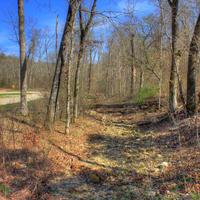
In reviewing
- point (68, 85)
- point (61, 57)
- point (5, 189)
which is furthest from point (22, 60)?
point (5, 189)

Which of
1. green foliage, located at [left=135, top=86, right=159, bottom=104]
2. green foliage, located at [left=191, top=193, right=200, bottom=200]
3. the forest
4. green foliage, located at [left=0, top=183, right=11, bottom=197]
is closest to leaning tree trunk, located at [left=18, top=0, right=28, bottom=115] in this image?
the forest

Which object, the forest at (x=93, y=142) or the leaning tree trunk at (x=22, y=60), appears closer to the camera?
the forest at (x=93, y=142)

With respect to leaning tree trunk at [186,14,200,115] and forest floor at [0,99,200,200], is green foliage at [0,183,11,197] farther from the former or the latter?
leaning tree trunk at [186,14,200,115]

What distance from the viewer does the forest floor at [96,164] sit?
4.85 meters

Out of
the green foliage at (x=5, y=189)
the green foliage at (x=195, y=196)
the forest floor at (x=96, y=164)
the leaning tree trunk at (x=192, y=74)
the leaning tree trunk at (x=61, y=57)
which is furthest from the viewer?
the leaning tree trunk at (x=192, y=74)

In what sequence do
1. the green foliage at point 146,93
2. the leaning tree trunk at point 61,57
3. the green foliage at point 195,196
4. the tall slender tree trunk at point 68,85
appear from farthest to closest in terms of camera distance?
the green foliage at point 146,93, the leaning tree trunk at point 61,57, the tall slender tree trunk at point 68,85, the green foliage at point 195,196

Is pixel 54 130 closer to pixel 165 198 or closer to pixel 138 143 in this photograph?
pixel 138 143

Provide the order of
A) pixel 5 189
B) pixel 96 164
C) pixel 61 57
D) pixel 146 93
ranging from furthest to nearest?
pixel 146 93
pixel 61 57
pixel 96 164
pixel 5 189

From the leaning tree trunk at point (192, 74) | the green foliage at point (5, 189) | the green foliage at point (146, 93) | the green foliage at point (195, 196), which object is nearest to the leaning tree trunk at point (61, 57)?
the green foliage at point (5, 189)

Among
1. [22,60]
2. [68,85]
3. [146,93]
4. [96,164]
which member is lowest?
[96,164]

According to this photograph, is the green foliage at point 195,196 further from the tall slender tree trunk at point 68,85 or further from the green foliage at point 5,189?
the tall slender tree trunk at point 68,85

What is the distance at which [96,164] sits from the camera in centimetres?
672

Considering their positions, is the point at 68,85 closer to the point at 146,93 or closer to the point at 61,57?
the point at 61,57

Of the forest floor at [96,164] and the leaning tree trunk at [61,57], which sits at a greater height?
the leaning tree trunk at [61,57]
